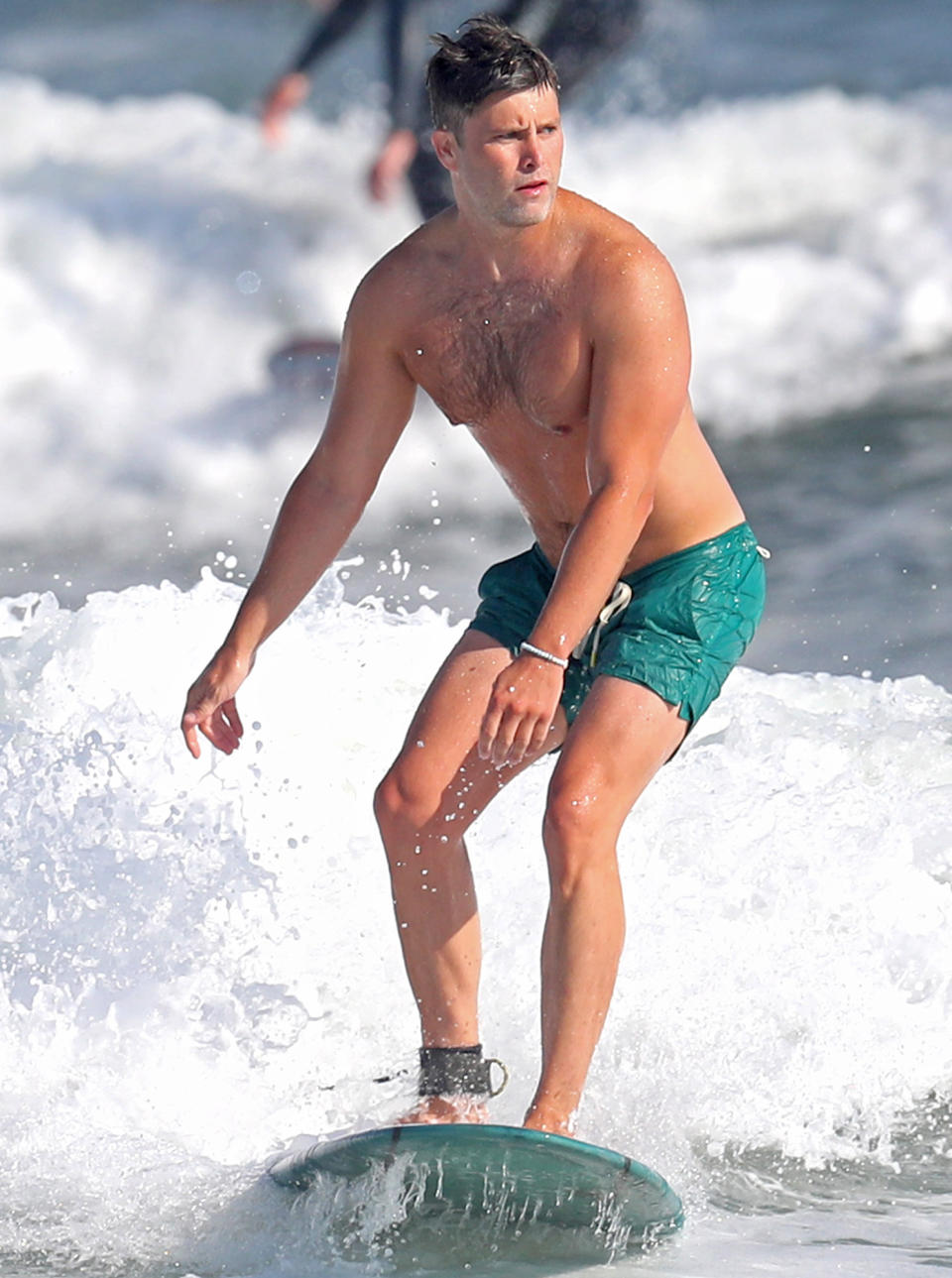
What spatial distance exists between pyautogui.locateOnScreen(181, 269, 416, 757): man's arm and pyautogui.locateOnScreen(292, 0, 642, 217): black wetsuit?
9.42 m

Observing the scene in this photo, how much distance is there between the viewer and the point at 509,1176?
8.94 ft

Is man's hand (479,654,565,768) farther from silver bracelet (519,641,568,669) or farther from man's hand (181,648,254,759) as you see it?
man's hand (181,648,254,759)

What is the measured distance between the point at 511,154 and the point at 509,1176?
1.61 metres

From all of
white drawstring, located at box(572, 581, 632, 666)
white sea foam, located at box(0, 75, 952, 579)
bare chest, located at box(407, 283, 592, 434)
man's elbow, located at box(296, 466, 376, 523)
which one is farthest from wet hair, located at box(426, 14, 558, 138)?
white sea foam, located at box(0, 75, 952, 579)

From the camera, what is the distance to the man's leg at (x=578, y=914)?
2.85 meters

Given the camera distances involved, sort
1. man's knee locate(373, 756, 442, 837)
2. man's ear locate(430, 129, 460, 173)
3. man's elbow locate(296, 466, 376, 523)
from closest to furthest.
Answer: man's ear locate(430, 129, 460, 173) → man's knee locate(373, 756, 442, 837) → man's elbow locate(296, 466, 376, 523)

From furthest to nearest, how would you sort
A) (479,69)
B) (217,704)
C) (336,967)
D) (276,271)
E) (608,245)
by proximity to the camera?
1. (276,271)
2. (336,967)
3. (217,704)
4. (608,245)
5. (479,69)

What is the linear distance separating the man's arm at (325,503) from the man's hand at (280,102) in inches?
458

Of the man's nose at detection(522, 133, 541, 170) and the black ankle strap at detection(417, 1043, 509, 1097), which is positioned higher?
the man's nose at detection(522, 133, 541, 170)

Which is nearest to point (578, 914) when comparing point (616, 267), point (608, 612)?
point (608, 612)

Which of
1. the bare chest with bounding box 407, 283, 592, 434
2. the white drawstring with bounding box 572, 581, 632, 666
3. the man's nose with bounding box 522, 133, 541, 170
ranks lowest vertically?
the white drawstring with bounding box 572, 581, 632, 666

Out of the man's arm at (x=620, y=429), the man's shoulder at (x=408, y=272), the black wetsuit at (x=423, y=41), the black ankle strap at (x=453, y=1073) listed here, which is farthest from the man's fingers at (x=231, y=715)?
the black wetsuit at (x=423, y=41)

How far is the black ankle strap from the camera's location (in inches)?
119

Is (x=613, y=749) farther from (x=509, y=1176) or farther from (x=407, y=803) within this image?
(x=509, y=1176)
